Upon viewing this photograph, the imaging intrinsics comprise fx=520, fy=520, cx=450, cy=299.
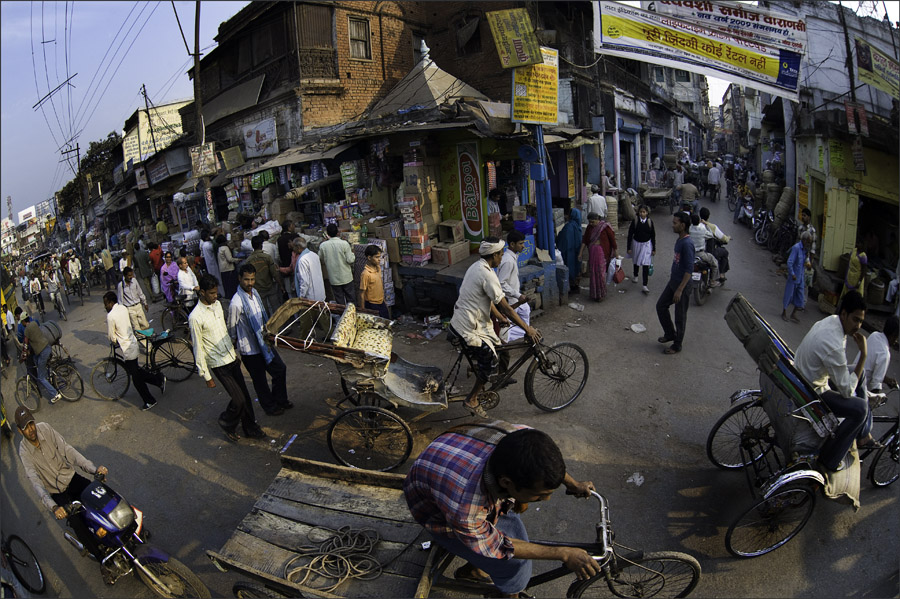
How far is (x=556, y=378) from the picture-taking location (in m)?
5.88

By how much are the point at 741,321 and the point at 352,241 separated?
7.38 meters

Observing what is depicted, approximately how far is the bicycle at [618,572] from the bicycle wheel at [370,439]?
1.90m

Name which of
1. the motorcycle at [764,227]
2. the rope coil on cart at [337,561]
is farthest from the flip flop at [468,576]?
the motorcycle at [764,227]

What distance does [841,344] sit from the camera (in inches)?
150

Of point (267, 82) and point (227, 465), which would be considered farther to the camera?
point (267, 82)

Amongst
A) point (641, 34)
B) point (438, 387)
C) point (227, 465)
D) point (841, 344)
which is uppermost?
point (641, 34)

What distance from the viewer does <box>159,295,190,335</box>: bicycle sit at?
34.1ft

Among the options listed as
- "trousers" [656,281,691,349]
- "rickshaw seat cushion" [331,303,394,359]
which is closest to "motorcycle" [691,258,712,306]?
"trousers" [656,281,691,349]

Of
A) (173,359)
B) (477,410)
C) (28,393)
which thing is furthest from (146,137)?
(477,410)

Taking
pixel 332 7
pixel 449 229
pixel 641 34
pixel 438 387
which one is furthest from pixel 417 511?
pixel 332 7

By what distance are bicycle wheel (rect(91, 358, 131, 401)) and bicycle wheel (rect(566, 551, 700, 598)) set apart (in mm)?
7049

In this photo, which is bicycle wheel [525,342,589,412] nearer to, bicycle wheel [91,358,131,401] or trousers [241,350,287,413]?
trousers [241,350,287,413]

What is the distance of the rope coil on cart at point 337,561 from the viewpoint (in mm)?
3127

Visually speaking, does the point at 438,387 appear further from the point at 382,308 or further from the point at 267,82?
the point at 267,82
